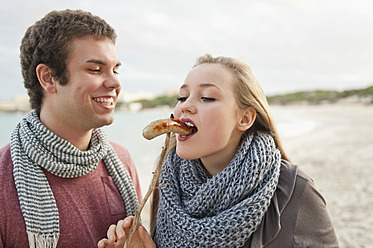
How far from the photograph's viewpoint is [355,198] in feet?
23.3

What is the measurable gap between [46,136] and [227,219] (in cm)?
157

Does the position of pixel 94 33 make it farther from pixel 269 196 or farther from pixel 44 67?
pixel 269 196

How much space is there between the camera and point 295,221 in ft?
7.19

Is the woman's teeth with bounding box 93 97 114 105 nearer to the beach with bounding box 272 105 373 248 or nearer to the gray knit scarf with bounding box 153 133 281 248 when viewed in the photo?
the gray knit scarf with bounding box 153 133 281 248

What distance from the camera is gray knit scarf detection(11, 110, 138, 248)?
7.85 feet

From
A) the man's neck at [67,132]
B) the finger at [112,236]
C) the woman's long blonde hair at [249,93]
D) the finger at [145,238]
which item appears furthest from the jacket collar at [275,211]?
the man's neck at [67,132]

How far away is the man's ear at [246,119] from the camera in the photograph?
245 cm

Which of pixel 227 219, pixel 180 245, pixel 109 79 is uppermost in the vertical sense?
pixel 109 79

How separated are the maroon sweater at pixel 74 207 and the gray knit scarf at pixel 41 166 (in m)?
0.07

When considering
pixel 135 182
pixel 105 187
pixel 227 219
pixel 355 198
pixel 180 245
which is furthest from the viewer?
pixel 355 198

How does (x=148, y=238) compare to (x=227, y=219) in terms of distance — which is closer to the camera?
(x=227, y=219)

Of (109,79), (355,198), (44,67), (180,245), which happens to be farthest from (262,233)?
(355,198)

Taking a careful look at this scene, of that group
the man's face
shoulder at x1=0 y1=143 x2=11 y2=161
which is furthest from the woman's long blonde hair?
shoulder at x1=0 y1=143 x2=11 y2=161

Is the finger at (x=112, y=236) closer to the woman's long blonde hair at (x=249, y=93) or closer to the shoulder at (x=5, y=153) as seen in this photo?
the woman's long blonde hair at (x=249, y=93)
